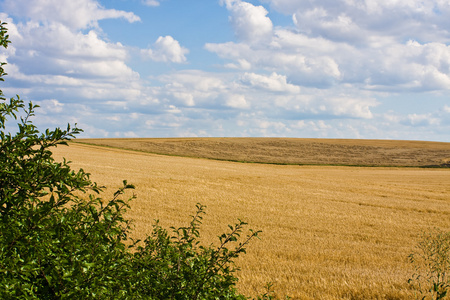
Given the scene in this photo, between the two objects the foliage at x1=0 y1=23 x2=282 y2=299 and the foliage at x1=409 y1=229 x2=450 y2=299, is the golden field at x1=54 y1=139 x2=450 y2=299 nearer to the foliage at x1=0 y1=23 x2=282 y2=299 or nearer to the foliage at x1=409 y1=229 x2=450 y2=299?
the foliage at x1=409 y1=229 x2=450 y2=299

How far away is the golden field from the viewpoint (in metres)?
9.21

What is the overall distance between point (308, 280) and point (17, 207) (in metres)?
7.16

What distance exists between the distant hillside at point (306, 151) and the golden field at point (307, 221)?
29.5 metres

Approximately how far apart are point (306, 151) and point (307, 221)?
184 feet

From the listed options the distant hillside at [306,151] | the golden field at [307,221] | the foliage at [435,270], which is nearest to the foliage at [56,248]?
the foliage at [435,270]

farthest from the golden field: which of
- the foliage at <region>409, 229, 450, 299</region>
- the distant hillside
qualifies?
the distant hillside

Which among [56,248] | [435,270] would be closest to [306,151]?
[435,270]

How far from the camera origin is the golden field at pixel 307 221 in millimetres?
9211

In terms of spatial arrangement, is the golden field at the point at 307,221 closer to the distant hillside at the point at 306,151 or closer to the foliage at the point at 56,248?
the foliage at the point at 56,248

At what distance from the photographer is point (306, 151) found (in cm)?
7219

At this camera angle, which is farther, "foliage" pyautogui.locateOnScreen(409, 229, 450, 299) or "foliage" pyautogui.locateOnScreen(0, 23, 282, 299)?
"foliage" pyautogui.locateOnScreen(409, 229, 450, 299)

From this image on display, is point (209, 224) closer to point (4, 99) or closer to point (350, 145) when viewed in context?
point (4, 99)

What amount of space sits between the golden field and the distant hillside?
29.5 metres

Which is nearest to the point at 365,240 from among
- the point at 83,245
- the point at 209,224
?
the point at 209,224
